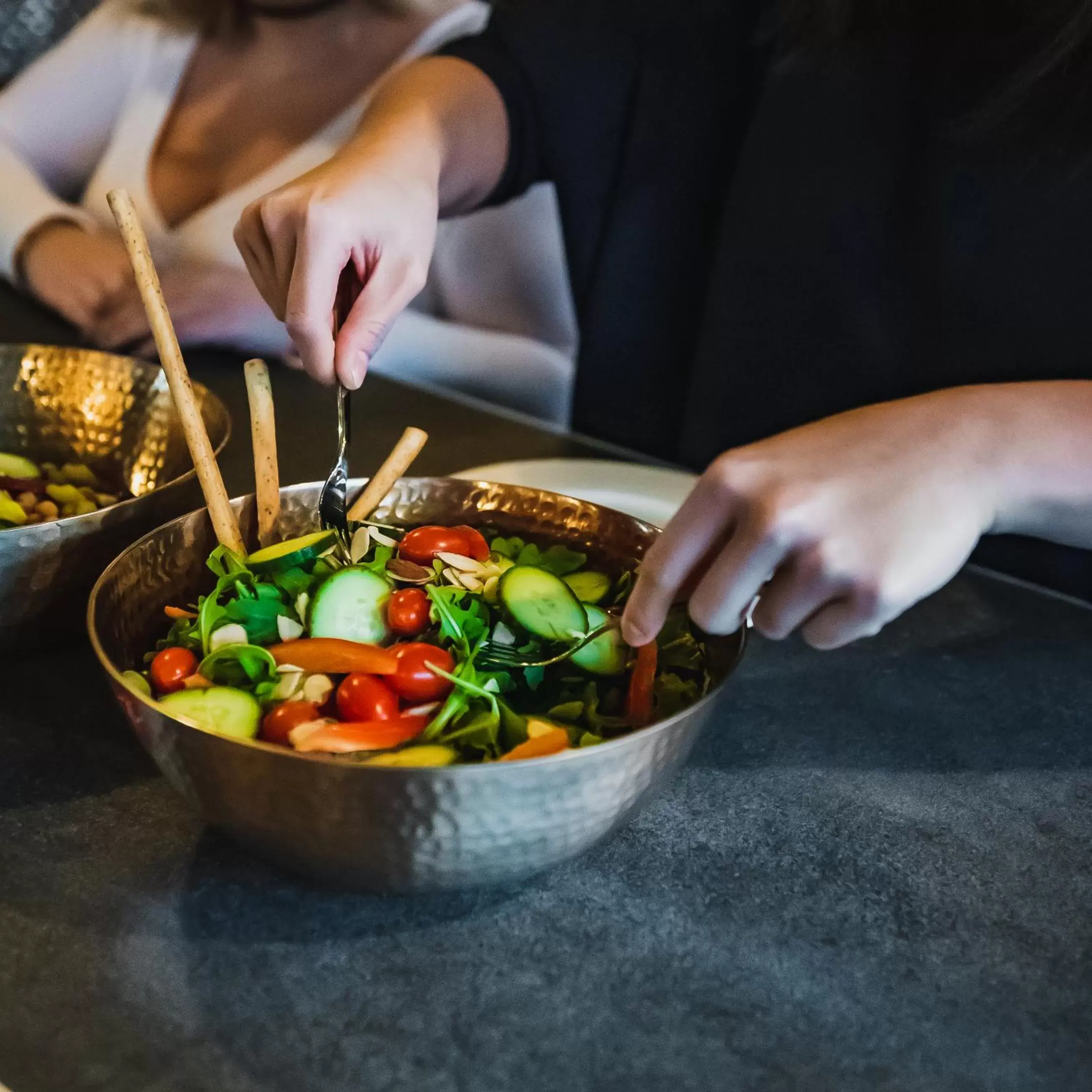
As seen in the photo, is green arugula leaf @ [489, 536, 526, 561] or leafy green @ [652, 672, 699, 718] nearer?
leafy green @ [652, 672, 699, 718]

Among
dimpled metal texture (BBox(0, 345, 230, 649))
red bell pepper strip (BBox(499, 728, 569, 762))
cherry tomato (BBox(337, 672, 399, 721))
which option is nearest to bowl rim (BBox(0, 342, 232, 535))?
dimpled metal texture (BBox(0, 345, 230, 649))

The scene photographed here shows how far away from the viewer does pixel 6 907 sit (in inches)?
22.9

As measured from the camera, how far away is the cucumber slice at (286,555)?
703 millimetres

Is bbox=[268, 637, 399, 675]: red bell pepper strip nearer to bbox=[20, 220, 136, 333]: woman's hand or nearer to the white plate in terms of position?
the white plate

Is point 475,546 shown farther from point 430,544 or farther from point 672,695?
point 672,695

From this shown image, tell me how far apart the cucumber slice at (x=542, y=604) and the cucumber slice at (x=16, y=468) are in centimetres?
50

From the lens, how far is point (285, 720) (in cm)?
58

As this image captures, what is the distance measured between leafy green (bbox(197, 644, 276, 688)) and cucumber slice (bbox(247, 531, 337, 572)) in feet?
0.29

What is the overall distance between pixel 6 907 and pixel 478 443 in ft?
2.62

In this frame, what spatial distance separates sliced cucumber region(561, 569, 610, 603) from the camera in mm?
751

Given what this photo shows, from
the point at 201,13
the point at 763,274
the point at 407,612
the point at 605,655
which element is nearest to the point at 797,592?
the point at 605,655

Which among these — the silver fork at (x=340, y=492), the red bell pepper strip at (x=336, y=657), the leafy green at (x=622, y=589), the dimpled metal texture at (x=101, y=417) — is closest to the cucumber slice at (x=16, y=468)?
the dimpled metal texture at (x=101, y=417)

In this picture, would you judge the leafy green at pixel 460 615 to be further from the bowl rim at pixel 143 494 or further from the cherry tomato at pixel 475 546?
the bowl rim at pixel 143 494

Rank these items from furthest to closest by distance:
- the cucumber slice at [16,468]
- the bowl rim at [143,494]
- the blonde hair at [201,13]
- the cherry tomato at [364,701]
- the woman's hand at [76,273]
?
the blonde hair at [201,13] < the woman's hand at [76,273] < the cucumber slice at [16,468] < the bowl rim at [143,494] < the cherry tomato at [364,701]
